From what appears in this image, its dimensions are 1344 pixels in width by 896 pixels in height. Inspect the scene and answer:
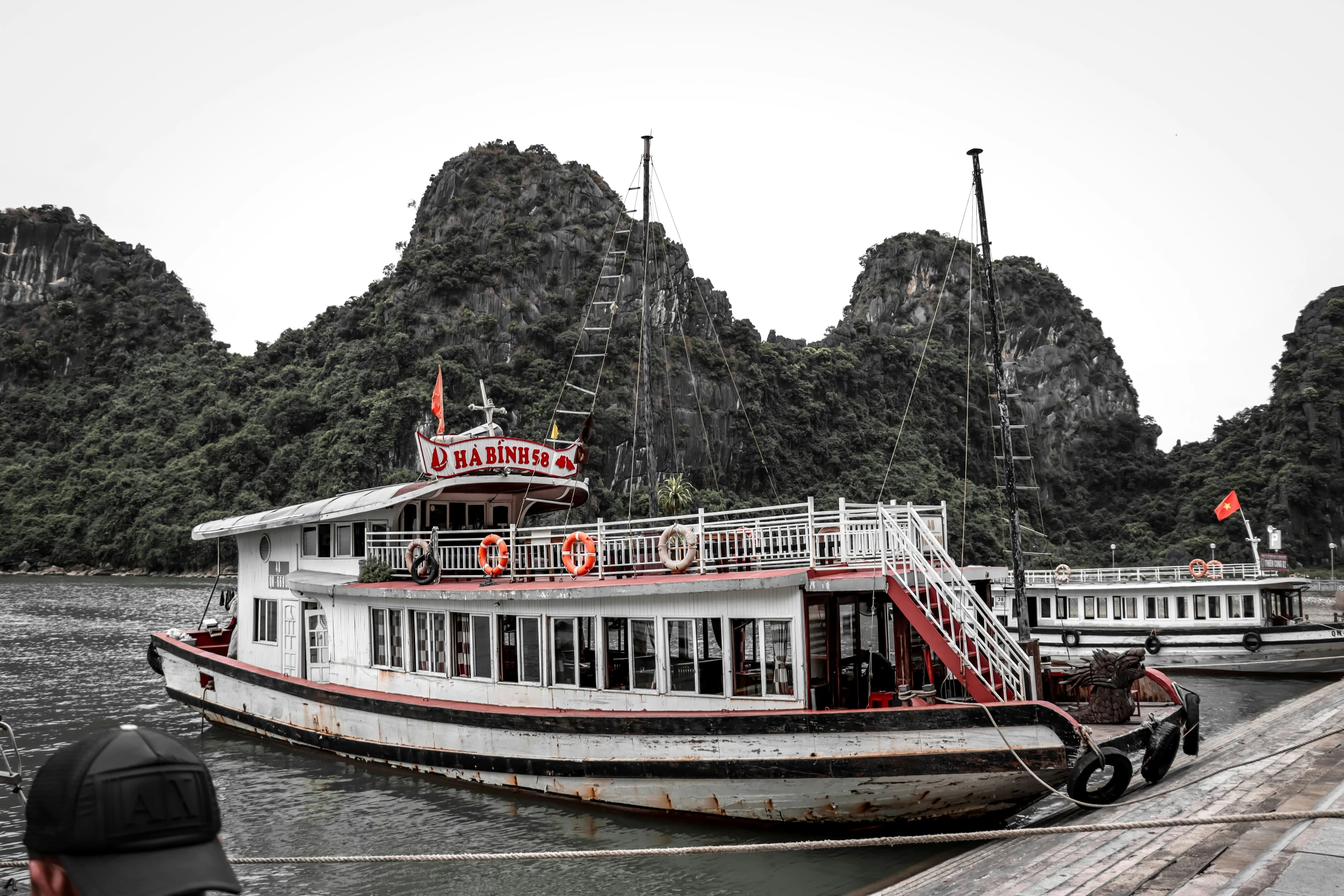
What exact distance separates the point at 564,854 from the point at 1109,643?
26.9 m

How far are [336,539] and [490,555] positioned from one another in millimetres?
4696

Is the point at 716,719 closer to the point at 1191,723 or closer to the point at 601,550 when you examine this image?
the point at 601,550

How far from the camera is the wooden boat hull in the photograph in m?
9.46

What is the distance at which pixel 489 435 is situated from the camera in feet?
53.5

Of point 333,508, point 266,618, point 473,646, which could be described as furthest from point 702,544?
point 266,618

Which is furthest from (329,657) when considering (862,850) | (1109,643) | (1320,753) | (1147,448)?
(1147,448)

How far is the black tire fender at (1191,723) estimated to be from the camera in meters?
11.8

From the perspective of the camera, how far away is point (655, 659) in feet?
39.3

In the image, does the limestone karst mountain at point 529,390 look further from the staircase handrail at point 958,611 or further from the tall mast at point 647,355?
Answer: the staircase handrail at point 958,611

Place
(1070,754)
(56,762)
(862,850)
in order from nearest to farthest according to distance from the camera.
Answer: (56,762)
(1070,754)
(862,850)

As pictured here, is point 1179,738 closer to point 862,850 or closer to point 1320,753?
point 1320,753

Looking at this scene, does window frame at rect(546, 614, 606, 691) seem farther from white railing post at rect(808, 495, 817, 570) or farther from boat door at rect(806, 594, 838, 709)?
white railing post at rect(808, 495, 817, 570)

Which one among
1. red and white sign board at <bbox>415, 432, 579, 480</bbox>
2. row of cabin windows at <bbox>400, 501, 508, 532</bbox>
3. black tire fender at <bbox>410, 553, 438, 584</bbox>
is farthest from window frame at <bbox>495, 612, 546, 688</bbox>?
red and white sign board at <bbox>415, 432, 579, 480</bbox>

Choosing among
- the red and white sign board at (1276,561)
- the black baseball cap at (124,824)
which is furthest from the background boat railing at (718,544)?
the red and white sign board at (1276,561)
